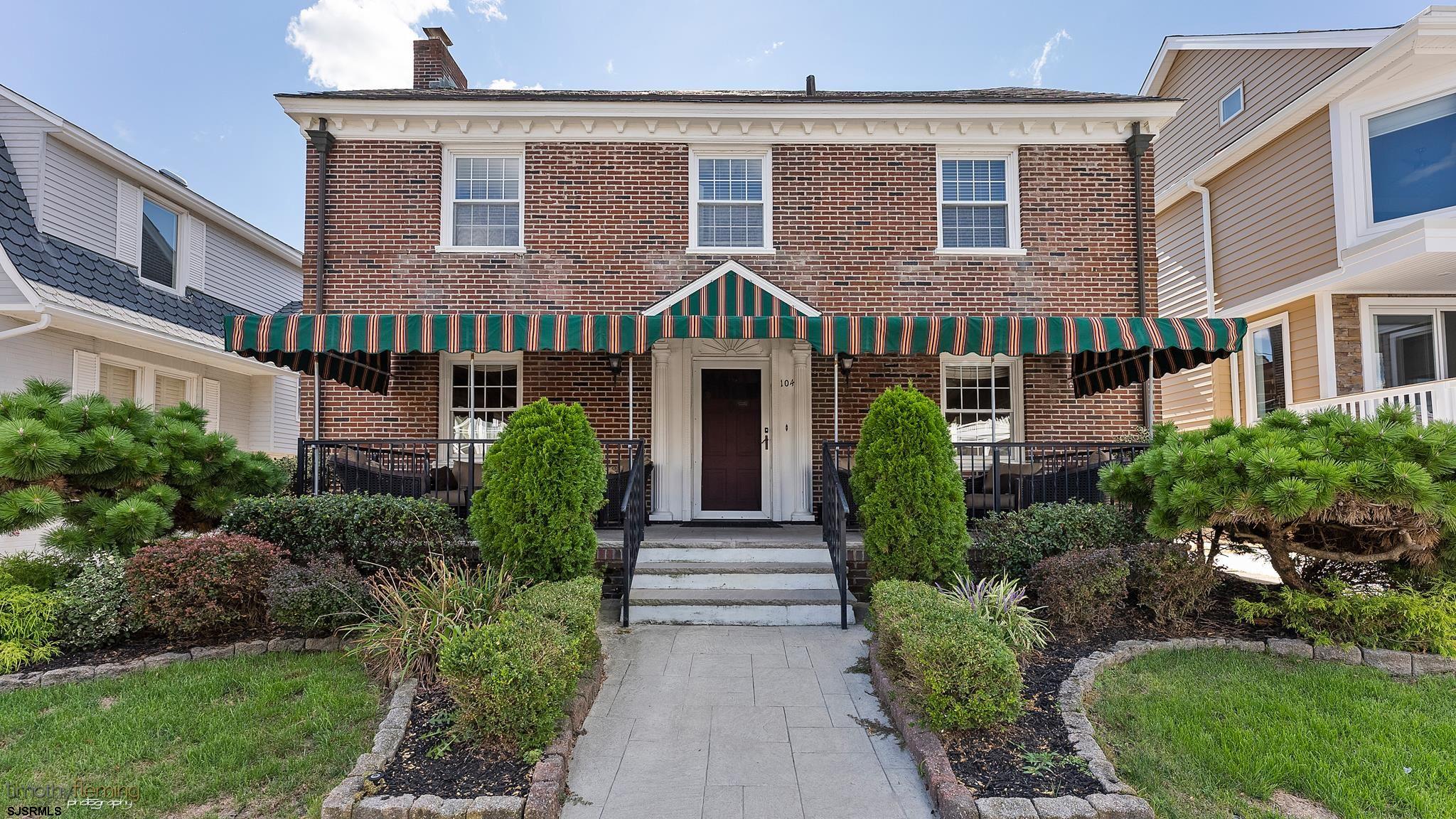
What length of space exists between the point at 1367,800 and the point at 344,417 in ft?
34.1

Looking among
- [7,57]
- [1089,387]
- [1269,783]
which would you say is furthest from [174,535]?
[7,57]

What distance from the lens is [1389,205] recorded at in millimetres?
9297

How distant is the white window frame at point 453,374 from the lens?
9.67 metres

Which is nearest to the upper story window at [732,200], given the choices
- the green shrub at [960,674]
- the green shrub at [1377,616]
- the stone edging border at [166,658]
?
the stone edging border at [166,658]

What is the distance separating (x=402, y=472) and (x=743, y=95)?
23.3 ft

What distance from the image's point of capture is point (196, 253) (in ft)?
42.5

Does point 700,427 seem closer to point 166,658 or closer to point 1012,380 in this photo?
point 1012,380

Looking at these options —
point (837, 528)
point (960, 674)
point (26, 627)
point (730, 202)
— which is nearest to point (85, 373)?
point (26, 627)

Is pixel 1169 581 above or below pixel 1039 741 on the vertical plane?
above

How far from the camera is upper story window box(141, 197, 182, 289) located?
39.1 feet

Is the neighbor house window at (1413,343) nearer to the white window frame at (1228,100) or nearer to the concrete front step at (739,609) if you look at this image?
the white window frame at (1228,100)

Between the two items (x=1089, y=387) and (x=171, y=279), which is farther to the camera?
(x=171, y=279)

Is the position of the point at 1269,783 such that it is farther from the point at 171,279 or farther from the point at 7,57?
the point at 7,57

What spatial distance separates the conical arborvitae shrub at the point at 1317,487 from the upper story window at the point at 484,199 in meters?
8.23
